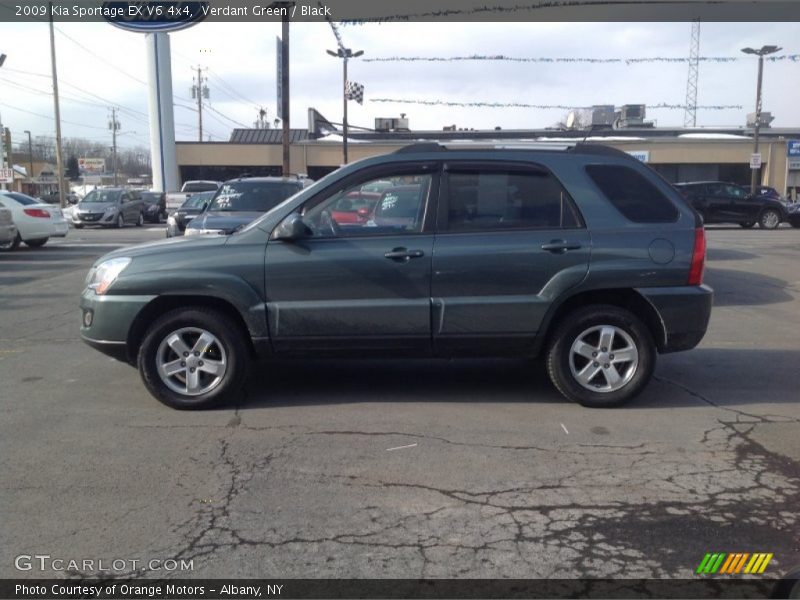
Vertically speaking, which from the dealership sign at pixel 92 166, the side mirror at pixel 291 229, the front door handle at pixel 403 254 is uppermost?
the dealership sign at pixel 92 166

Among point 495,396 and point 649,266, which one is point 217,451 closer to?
point 495,396

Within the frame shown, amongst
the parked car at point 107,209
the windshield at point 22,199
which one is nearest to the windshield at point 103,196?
the parked car at point 107,209

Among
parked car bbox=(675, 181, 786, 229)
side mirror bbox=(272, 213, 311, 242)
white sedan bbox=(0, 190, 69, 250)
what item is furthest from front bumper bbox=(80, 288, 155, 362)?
parked car bbox=(675, 181, 786, 229)

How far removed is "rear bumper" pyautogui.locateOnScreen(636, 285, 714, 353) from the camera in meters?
5.67

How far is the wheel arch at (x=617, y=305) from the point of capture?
5746mm

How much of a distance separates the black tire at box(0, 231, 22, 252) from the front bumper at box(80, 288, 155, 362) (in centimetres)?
1422

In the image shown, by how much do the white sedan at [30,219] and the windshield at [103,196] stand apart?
10409 millimetres

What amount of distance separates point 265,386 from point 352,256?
159 centimetres

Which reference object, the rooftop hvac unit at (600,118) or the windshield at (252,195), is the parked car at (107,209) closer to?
the windshield at (252,195)

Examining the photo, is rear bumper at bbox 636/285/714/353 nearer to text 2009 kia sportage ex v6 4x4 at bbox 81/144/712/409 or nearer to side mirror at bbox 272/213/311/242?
text 2009 kia sportage ex v6 4x4 at bbox 81/144/712/409

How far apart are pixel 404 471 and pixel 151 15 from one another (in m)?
31.3

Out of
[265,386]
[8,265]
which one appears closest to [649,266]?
[265,386]

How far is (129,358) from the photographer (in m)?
5.77

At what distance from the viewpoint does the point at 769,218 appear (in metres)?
27.6
